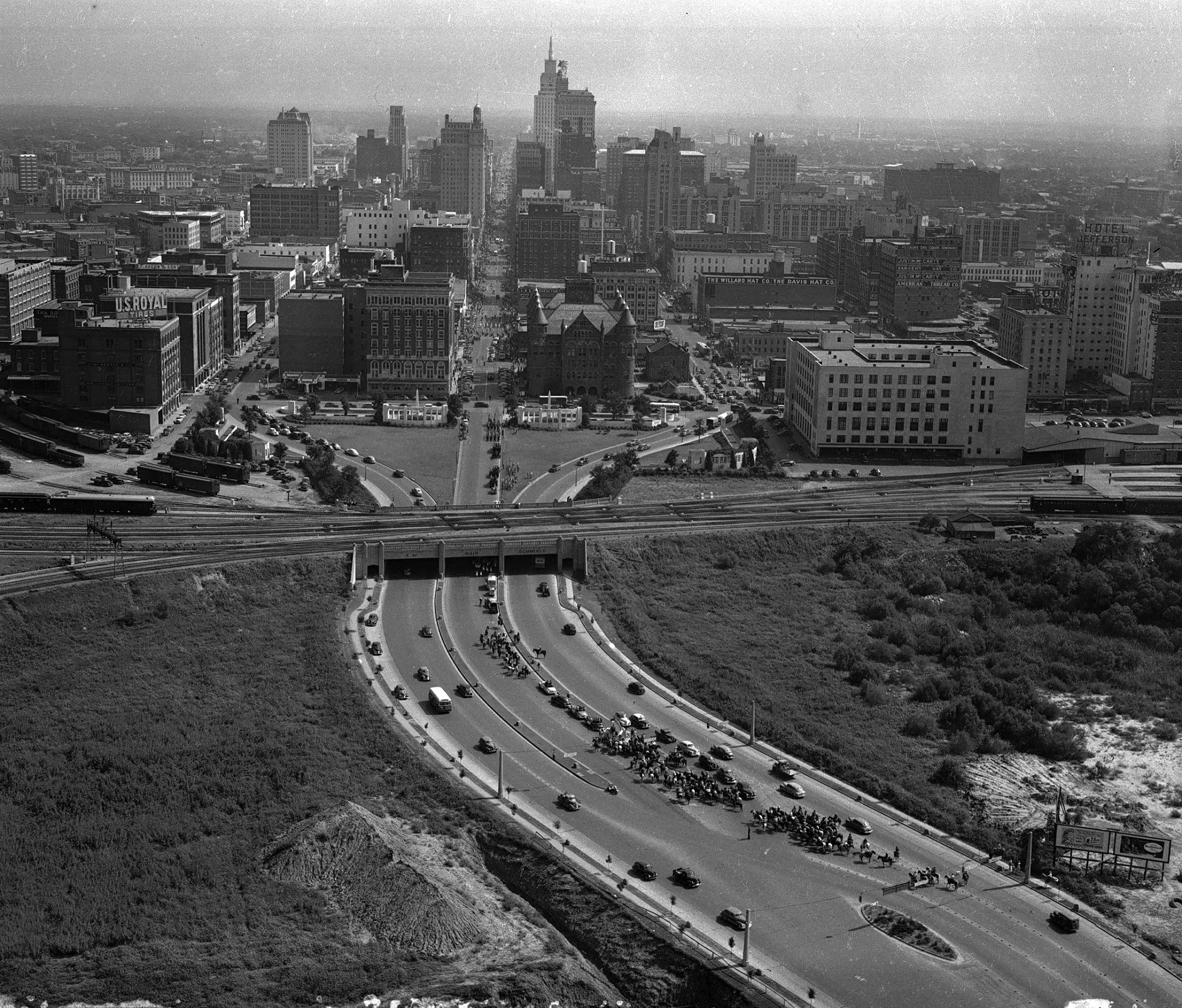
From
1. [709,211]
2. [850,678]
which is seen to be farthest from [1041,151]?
[850,678]

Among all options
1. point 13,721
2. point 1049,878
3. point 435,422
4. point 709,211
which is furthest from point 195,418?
point 709,211

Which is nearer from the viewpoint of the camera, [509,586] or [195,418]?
[509,586]

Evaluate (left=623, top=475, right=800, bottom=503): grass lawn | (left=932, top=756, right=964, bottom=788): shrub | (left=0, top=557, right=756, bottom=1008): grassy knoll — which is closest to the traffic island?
(left=0, top=557, right=756, bottom=1008): grassy knoll

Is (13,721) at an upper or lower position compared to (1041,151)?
lower

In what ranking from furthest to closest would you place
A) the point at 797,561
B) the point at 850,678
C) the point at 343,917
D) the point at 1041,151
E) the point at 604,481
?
the point at 1041,151 → the point at 604,481 → the point at 797,561 → the point at 850,678 → the point at 343,917

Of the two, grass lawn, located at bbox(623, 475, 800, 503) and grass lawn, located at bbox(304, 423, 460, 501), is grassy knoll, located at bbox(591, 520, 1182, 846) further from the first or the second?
grass lawn, located at bbox(304, 423, 460, 501)

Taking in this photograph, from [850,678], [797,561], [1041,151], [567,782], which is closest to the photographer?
[567,782]

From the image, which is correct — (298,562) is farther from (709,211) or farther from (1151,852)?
(709,211)
